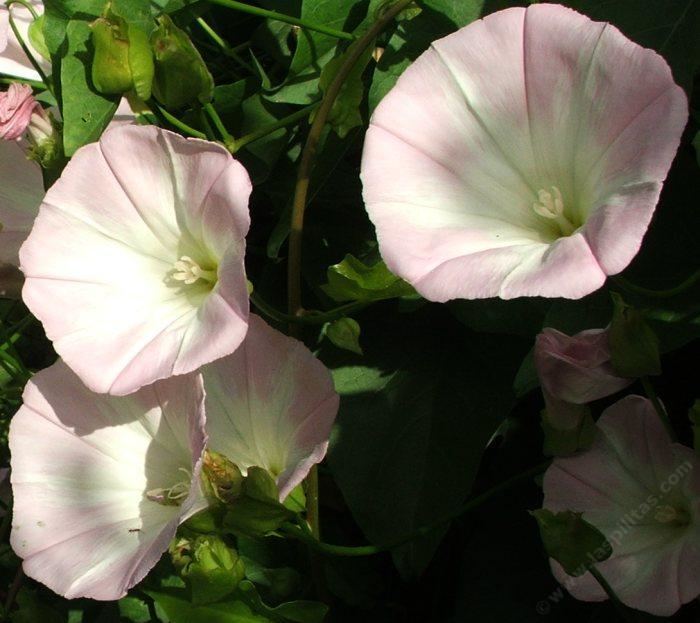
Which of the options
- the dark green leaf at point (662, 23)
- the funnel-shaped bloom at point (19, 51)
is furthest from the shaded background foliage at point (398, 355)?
the funnel-shaped bloom at point (19, 51)

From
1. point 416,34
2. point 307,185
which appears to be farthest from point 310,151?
point 416,34

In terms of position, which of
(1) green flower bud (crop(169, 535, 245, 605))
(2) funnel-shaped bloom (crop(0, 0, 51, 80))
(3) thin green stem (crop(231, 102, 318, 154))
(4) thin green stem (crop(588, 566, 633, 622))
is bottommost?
(1) green flower bud (crop(169, 535, 245, 605))

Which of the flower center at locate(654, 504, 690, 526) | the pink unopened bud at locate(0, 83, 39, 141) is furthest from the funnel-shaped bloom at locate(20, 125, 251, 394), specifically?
the flower center at locate(654, 504, 690, 526)

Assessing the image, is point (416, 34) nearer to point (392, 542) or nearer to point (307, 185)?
point (307, 185)

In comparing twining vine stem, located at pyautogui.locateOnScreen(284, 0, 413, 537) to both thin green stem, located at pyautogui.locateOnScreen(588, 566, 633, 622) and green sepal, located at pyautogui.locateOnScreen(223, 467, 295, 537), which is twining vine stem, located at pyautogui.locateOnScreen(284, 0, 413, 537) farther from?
thin green stem, located at pyautogui.locateOnScreen(588, 566, 633, 622)


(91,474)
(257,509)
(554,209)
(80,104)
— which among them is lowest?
(91,474)

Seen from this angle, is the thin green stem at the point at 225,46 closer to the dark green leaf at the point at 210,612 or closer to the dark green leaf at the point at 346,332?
the dark green leaf at the point at 346,332
